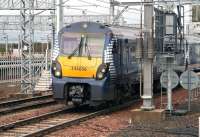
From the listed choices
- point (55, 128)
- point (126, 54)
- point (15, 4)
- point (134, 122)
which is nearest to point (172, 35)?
point (126, 54)

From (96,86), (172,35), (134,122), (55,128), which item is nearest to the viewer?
(55,128)

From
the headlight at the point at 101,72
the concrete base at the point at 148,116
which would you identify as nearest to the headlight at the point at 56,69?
the headlight at the point at 101,72

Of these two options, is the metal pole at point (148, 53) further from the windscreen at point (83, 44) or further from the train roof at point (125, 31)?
the train roof at point (125, 31)

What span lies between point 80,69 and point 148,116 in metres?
2.98

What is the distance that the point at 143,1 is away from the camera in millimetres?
15359

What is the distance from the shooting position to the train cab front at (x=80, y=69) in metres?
16.4

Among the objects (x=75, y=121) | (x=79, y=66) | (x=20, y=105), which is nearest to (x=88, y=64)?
(x=79, y=66)

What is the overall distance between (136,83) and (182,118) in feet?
17.2

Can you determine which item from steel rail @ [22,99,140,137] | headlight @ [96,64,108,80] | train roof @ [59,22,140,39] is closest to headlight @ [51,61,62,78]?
train roof @ [59,22,140,39]

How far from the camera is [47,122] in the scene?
1482cm

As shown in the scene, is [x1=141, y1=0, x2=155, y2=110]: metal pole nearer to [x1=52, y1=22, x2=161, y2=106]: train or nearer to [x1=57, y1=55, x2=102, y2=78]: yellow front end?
[x1=52, y1=22, x2=161, y2=106]: train

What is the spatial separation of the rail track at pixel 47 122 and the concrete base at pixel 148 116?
63.1 inches

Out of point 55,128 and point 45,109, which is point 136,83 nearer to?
point 45,109

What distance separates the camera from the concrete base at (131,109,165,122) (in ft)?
48.0
